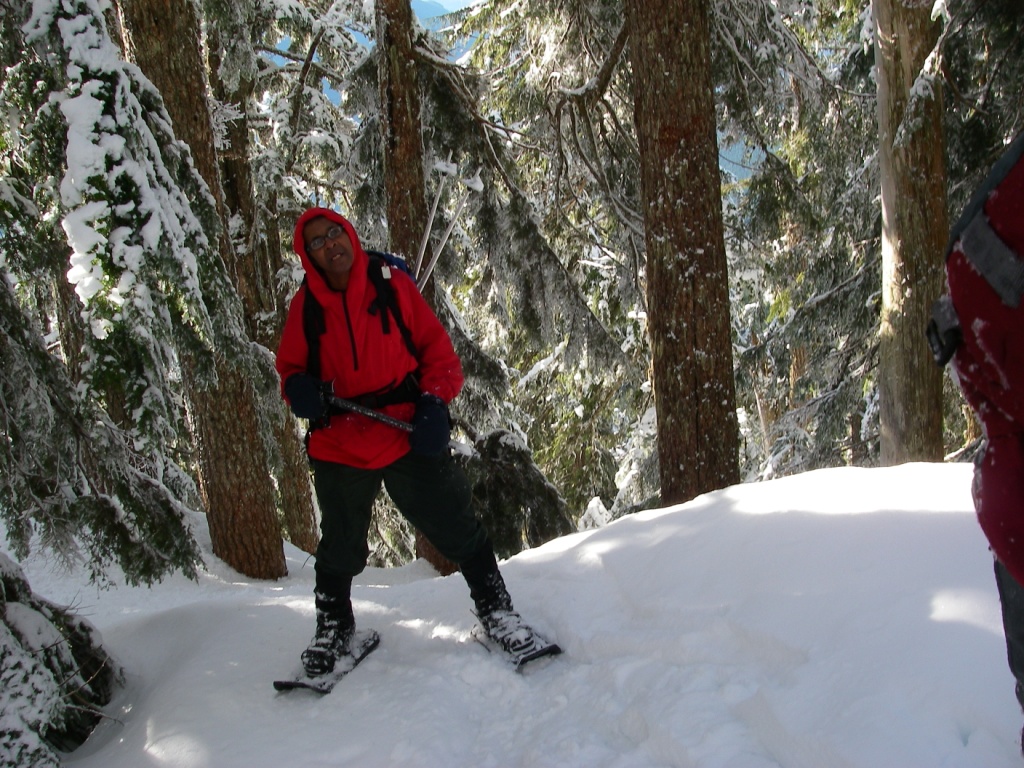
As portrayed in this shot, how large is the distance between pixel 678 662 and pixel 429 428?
122 centimetres

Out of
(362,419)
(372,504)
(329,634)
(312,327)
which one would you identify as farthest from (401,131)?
(329,634)

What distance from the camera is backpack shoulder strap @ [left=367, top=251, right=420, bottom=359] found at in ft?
9.52

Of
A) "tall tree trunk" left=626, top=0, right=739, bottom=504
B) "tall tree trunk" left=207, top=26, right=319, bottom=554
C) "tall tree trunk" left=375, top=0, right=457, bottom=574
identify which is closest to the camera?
"tall tree trunk" left=626, top=0, right=739, bottom=504

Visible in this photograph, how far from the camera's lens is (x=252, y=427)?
20.2ft

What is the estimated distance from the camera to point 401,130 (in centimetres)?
645

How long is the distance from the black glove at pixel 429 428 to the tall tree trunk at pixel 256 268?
5.60 m

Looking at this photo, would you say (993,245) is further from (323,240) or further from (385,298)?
(323,240)

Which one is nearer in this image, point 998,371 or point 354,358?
point 998,371

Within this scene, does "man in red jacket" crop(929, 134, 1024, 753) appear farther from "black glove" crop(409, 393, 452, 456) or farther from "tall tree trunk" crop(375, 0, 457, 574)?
"tall tree trunk" crop(375, 0, 457, 574)

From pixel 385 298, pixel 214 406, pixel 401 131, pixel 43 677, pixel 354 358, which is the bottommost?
pixel 43 677

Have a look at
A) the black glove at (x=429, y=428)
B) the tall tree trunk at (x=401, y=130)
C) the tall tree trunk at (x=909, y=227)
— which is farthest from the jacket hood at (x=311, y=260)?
the tall tree trunk at (x=909, y=227)

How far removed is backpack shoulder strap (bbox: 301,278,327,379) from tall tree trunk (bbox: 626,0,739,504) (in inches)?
111

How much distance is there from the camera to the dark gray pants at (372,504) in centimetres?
291

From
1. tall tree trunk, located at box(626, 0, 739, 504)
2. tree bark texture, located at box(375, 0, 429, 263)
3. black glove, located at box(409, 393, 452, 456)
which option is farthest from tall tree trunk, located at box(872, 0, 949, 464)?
black glove, located at box(409, 393, 452, 456)
